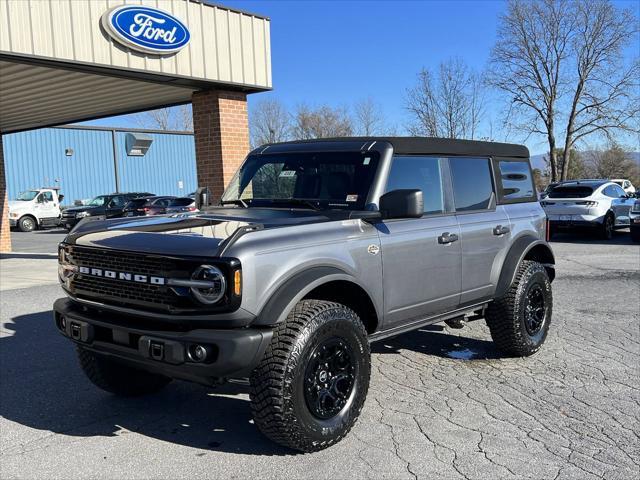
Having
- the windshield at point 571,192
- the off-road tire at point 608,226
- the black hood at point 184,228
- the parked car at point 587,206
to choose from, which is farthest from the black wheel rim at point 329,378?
the windshield at point 571,192

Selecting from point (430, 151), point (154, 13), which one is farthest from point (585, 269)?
point (154, 13)

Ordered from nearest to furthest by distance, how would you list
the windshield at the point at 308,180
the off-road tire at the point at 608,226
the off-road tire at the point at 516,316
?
the windshield at the point at 308,180 → the off-road tire at the point at 516,316 → the off-road tire at the point at 608,226

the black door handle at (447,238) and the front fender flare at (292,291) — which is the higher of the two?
the black door handle at (447,238)

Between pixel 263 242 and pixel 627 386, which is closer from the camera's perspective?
pixel 263 242

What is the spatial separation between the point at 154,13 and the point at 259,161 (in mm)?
5132

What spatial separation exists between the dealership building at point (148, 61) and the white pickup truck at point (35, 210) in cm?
1479

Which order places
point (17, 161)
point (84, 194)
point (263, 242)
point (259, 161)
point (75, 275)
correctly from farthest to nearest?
1. point (84, 194)
2. point (17, 161)
3. point (259, 161)
4. point (75, 275)
5. point (263, 242)

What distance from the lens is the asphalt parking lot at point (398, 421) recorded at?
3357mm

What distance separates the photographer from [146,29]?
8.82 meters

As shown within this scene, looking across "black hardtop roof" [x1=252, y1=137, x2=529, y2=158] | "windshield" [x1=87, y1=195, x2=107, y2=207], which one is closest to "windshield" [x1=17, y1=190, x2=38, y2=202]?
"windshield" [x1=87, y1=195, x2=107, y2=207]

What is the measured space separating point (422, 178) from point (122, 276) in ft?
7.66

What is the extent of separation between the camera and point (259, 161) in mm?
5008

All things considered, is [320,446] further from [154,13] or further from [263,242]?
[154,13]

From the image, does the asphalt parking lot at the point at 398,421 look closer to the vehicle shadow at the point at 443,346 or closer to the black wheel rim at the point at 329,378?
the vehicle shadow at the point at 443,346
